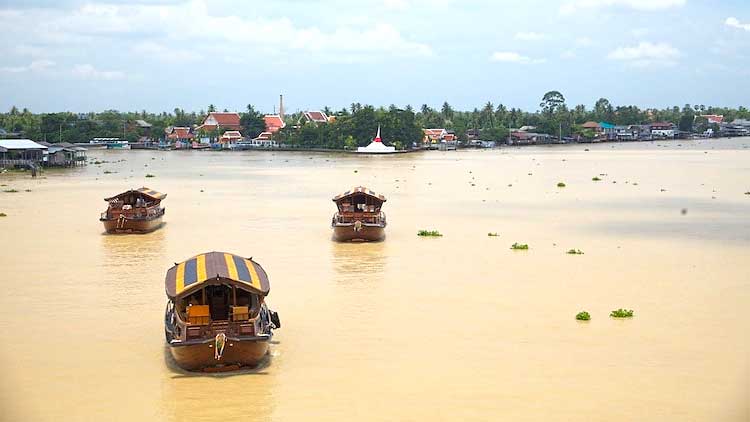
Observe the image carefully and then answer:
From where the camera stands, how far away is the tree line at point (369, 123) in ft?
298

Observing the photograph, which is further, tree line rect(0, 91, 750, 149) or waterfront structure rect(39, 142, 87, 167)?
tree line rect(0, 91, 750, 149)

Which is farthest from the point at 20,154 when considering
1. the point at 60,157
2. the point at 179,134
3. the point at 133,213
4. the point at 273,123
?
the point at 179,134

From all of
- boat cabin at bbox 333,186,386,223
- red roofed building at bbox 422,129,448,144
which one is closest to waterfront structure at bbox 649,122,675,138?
red roofed building at bbox 422,129,448,144

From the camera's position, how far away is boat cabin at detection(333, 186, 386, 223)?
24.4 m

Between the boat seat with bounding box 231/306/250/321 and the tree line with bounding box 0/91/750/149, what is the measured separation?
249 feet

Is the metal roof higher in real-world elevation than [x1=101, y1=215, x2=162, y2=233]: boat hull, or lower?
higher

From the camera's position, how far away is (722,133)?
142 meters

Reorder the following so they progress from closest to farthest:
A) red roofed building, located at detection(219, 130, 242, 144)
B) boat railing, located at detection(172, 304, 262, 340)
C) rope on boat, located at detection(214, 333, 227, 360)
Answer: rope on boat, located at detection(214, 333, 227, 360) < boat railing, located at detection(172, 304, 262, 340) < red roofed building, located at detection(219, 130, 242, 144)

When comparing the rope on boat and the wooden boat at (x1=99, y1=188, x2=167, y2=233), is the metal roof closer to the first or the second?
the wooden boat at (x1=99, y1=188, x2=167, y2=233)

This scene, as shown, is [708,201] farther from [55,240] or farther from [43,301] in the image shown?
[43,301]

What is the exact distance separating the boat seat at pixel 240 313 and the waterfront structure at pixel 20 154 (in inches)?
1812

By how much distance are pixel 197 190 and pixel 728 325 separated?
1267 inches

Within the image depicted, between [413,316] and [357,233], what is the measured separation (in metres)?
8.18

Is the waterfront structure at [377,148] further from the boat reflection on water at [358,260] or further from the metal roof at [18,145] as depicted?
the boat reflection on water at [358,260]
